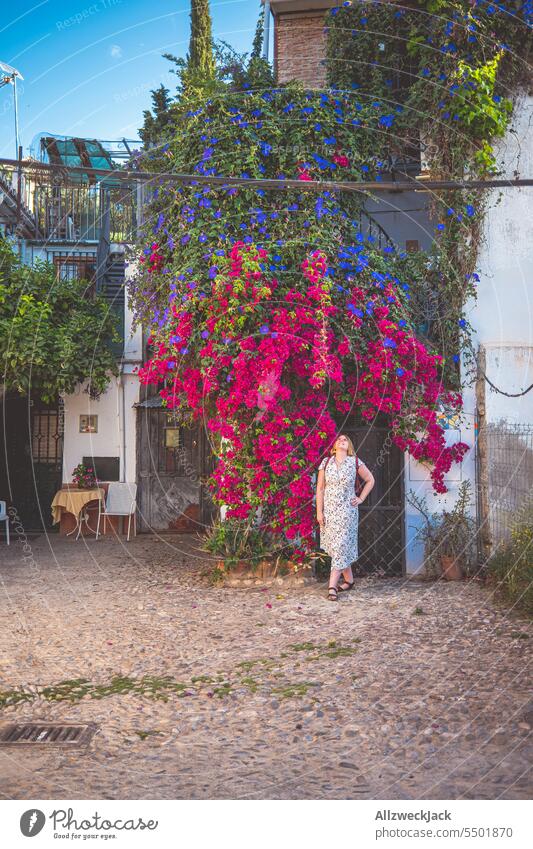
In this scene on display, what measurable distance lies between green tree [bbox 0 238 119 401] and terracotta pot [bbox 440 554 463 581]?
724 centimetres

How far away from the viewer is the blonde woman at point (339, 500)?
8.80 metres

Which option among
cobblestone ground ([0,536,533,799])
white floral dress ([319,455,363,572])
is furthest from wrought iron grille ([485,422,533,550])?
white floral dress ([319,455,363,572])

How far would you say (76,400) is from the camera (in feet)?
48.5

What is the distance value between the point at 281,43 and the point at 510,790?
552 inches

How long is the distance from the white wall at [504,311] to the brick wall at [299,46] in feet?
A: 18.2

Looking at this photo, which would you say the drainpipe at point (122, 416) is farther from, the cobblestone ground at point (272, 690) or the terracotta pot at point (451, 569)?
the terracotta pot at point (451, 569)

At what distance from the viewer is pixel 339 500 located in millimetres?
8805

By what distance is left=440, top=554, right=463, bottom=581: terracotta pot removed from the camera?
31.1 feet

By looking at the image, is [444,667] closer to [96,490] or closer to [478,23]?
[478,23]

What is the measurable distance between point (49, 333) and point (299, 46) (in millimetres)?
7102

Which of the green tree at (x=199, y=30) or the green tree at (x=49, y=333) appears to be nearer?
the green tree at (x=49, y=333)

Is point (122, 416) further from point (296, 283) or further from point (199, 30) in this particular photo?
point (199, 30)

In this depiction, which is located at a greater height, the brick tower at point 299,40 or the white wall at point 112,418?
the brick tower at point 299,40

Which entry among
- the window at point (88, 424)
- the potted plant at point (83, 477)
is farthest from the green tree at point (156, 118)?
the potted plant at point (83, 477)
